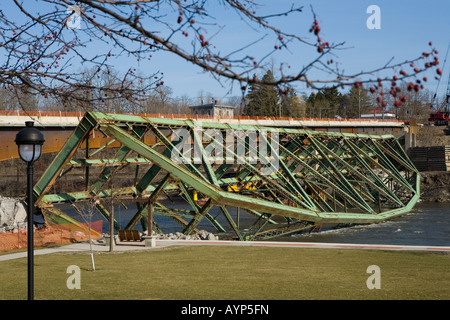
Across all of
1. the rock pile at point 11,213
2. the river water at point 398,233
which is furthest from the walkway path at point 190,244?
the rock pile at point 11,213

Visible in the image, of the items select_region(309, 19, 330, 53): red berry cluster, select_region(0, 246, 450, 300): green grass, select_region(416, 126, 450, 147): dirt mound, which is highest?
select_region(416, 126, 450, 147): dirt mound

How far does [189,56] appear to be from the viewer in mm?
7113

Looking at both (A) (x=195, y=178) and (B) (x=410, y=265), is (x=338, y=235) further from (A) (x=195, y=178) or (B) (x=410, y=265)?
(B) (x=410, y=265)

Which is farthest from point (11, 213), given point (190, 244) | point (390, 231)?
point (390, 231)

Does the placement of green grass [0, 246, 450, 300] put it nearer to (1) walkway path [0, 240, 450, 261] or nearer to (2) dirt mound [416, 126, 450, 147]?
(1) walkway path [0, 240, 450, 261]

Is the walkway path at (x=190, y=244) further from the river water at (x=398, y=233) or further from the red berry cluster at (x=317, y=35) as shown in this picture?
the red berry cluster at (x=317, y=35)

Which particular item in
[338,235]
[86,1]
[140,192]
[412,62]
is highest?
[86,1]

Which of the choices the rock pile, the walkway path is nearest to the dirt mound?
the rock pile

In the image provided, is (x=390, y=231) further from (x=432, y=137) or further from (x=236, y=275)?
(x=432, y=137)

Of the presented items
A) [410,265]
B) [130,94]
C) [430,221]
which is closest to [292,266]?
[410,265]

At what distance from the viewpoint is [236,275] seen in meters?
18.0

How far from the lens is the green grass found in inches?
596

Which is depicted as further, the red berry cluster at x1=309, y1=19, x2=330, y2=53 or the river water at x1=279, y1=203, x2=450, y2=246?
the river water at x1=279, y1=203, x2=450, y2=246

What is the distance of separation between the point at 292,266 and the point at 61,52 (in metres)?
11.6
